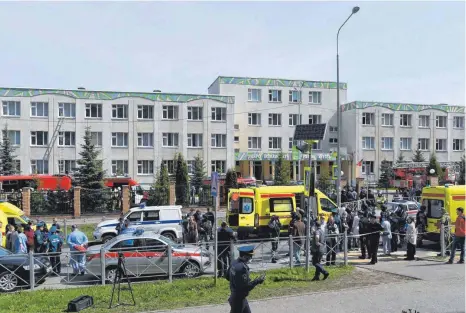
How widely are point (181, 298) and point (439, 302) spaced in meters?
5.85

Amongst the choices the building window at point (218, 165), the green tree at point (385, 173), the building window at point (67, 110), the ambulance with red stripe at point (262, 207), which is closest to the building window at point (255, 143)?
the building window at point (218, 165)

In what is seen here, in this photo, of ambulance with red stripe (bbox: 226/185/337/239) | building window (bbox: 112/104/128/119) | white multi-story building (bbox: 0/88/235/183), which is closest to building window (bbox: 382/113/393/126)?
white multi-story building (bbox: 0/88/235/183)

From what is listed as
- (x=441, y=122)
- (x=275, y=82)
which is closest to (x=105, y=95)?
(x=275, y=82)

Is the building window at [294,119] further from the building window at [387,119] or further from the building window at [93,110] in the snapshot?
the building window at [93,110]

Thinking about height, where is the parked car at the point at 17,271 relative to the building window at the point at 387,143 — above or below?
below

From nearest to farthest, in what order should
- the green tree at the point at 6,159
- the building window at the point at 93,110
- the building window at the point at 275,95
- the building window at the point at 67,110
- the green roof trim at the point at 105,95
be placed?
the green tree at the point at 6,159
the green roof trim at the point at 105,95
the building window at the point at 67,110
the building window at the point at 93,110
the building window at the point at 275,95

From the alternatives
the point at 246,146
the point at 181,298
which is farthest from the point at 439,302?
the point at 246,146

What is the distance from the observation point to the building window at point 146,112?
47.8 m

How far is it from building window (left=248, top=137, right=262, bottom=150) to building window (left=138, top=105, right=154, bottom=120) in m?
12.7

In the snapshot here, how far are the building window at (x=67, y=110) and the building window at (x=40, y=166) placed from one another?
4.98m

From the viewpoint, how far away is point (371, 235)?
14.6 metres

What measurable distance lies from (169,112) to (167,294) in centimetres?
3848

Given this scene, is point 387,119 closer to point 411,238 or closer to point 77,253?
point 411,238

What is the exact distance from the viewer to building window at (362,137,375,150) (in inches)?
2239
